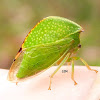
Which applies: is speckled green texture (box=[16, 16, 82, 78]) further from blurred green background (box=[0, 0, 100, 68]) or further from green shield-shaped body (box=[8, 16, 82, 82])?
blurred green background (box=[0, 0, 100, 68])

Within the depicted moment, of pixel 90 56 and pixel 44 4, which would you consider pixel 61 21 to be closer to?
pixel 90 56

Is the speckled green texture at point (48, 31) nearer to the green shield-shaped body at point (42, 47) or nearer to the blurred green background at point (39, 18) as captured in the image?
the green shield-shaped body at point (42, 47)

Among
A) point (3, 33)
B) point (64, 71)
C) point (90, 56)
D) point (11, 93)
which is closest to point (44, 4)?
point (3, 33)

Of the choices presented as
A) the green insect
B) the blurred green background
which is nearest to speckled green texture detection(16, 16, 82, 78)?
the green insect

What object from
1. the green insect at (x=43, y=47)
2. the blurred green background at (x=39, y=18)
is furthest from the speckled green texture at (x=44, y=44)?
the blurred green background at (x=39, y=18)

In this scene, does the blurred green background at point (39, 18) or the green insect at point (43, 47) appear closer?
the green insect at point (43, 47)

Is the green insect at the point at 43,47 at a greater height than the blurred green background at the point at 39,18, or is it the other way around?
the green insect at the point at 43,47
